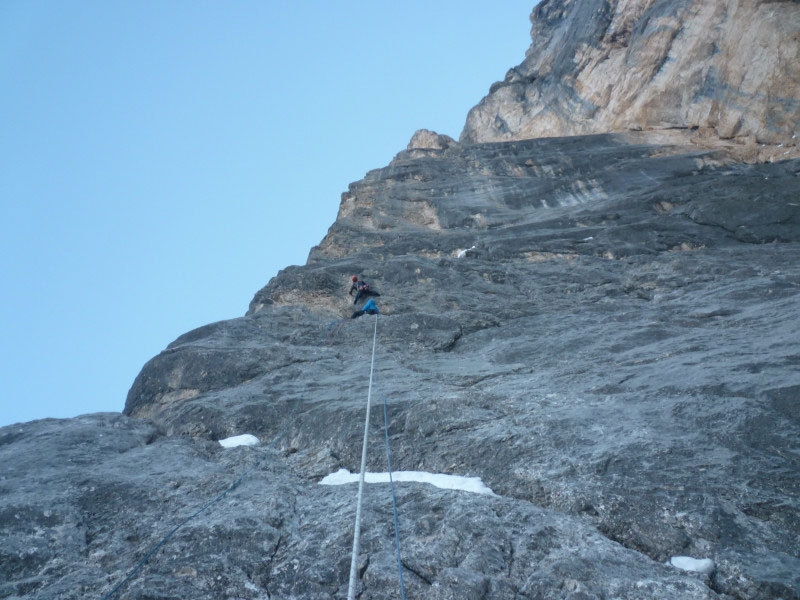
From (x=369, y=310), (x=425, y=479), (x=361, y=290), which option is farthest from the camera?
(x=361, y=290)

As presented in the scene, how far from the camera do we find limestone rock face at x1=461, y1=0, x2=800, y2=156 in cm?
2353

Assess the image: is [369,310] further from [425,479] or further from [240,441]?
[425,479]

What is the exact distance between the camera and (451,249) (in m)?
19.8

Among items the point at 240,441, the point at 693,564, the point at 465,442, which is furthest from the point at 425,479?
the point at 240,441

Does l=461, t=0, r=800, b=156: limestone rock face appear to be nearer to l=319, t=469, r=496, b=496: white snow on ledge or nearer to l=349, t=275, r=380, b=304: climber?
l=349, t=275, r=380, b=304: climber

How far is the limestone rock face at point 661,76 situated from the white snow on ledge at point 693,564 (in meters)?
20.4

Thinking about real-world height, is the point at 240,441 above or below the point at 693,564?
above

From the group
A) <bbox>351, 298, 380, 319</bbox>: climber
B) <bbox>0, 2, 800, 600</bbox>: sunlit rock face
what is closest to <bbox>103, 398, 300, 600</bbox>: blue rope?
<bbox>0, 2, 800, 600</bbox>: sunlit rock face

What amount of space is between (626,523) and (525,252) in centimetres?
1268

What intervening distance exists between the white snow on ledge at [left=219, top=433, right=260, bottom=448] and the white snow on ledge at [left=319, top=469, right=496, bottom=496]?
1.72 meters

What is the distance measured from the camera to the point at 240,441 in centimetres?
955

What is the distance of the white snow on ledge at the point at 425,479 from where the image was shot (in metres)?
7.30

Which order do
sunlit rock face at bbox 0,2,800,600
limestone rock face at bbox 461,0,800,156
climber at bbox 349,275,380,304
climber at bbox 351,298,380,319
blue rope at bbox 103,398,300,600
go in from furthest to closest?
1. limestone rock face at bbox 461,0,800,156
2. climber at bbox 349,275,380,304
3. climber at bbox 351,298,380,319
4. blue rope at bbox 103,398,300,600
5. sunlit rock face at bbox 0,2,800,600

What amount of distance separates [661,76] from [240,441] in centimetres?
2528
